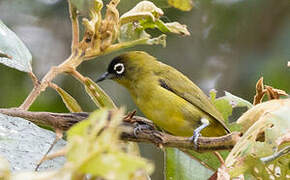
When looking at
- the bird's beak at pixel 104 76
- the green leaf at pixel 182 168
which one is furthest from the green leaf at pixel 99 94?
the bird's beak at pixel 104 76

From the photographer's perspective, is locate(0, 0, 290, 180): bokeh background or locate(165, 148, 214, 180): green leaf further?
locate(0, 0, 290, 180): bokeh background

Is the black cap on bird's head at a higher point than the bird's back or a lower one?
higher

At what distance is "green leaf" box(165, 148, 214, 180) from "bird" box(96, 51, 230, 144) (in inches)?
14.1

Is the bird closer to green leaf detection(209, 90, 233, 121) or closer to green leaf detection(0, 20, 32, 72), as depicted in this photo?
green leaf detection(209, 90, 233, 121)

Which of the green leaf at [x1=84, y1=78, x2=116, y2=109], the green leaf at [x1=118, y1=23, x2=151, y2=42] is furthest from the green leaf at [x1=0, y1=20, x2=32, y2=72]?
the green leaf at [x1=118, y1=23, x2=151, y2=42]

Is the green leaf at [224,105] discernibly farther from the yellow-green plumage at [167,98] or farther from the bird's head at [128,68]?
the bird's head at [128,68]

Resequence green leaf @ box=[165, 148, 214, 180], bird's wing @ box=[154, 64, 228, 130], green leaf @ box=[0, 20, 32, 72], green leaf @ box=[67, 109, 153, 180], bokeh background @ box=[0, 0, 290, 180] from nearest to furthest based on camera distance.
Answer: green leaf @ box=[67, 109, 153, 180], green leaf @ box=[0, 20, 32, 72], green leaf @ box=[165, 148, 214, 180], bird's wing @ box=[154, 64, 228, 130], bokeh background @ box=[0, 0, 290, 180]

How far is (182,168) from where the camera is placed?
196 centimetres

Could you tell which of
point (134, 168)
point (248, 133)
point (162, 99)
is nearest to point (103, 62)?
point (162, 99)

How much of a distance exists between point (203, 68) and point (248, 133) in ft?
11.8

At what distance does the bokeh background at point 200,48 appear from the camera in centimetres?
394

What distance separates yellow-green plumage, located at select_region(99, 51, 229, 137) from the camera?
256cm

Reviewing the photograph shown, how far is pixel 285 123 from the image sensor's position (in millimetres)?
1225

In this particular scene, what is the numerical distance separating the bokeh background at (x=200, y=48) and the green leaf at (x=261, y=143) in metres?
2.36
